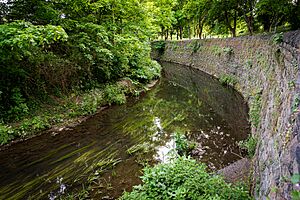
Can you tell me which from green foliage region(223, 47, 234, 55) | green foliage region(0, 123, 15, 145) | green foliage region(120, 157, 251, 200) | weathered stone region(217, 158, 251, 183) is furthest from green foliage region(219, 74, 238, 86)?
green foliage region(0, 123, 15, 145)

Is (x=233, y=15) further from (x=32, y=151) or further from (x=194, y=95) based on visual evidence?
(x=32, y=151)

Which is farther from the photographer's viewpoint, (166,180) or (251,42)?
(251,42)

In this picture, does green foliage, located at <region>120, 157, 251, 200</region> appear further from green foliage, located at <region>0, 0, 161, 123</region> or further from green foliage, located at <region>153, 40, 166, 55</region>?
green foliage, located at <region>153, 40, 166, 55</region>

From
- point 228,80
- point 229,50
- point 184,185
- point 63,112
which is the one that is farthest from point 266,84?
point 229,50

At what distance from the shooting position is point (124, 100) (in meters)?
10.5

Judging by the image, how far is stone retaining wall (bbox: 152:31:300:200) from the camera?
244 centimetres

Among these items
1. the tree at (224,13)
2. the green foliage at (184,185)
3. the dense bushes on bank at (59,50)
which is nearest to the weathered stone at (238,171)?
the green foliage at (184,185)

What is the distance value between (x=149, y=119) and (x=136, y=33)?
6.00 metres

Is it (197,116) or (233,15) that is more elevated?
(233,15)

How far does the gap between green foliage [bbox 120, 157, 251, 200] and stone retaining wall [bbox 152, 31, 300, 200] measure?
1.44ft

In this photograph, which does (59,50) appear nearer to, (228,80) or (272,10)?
(228,80)

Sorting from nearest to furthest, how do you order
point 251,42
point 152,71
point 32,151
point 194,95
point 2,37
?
point 2,37 → point 32,151 → point 251,42 → point 194,95 → point 152,71

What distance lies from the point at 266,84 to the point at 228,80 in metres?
6.44

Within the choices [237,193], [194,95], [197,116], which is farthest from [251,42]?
[237,193]
